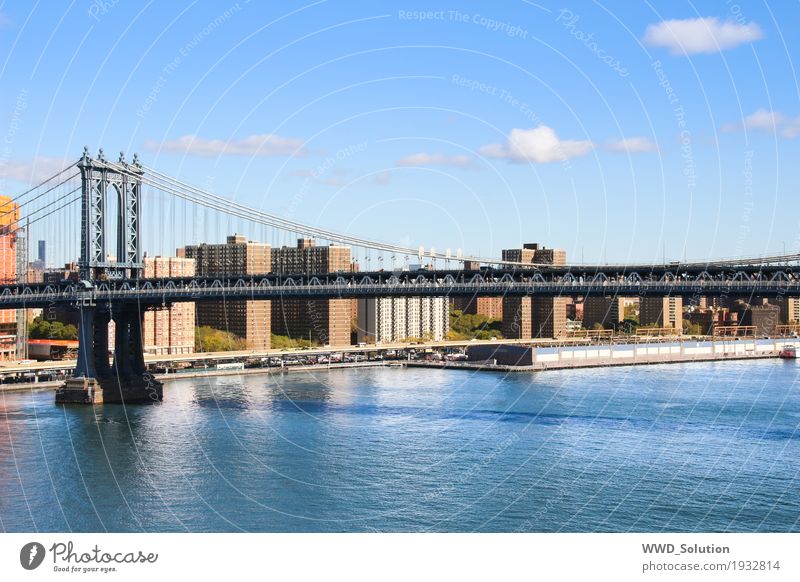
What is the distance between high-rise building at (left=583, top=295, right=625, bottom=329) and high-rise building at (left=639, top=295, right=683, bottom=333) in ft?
4.57

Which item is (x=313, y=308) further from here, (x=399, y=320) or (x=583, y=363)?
(x=583, y=363)

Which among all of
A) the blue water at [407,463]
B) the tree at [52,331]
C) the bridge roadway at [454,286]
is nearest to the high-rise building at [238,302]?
the tree at [52,331]

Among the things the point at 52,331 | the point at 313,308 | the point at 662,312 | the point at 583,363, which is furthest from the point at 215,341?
the point at 662,312

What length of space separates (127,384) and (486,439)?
33.3 feet

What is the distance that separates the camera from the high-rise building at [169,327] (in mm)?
38812

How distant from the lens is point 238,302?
44.6m

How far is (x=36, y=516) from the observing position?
12086 mm

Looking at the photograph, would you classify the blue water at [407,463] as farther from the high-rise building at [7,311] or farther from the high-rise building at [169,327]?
the high-rise building at [169,327]

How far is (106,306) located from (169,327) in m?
15.7

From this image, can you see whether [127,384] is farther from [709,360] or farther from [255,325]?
[709,360]

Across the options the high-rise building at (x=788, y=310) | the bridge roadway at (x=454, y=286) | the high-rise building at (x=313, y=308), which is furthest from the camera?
the high-rise building at (x=788, y=310)

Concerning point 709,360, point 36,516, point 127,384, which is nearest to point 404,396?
point 127,384

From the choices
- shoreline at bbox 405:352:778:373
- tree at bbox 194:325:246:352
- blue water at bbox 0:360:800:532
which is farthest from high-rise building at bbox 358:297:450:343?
blue water at bbox 0:360:800:532

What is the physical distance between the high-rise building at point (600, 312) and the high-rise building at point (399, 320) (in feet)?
34.7
